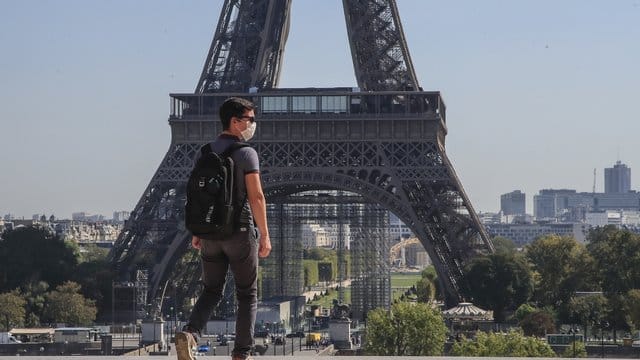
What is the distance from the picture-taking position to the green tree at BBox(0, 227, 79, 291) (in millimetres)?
69000

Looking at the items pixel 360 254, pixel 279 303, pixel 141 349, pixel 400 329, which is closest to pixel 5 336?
pixel 141 349

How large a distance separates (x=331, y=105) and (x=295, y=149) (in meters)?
2.36

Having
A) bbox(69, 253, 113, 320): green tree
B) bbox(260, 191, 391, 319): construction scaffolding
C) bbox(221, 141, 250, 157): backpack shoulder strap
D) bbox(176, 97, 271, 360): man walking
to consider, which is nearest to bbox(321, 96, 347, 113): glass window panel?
bbox(260, 191, 391, 319): construction scaffolding

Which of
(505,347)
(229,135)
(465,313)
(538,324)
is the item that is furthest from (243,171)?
(465,313)

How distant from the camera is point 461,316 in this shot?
58.2 m

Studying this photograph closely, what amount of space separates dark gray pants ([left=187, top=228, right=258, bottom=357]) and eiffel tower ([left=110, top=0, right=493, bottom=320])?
48244 mm

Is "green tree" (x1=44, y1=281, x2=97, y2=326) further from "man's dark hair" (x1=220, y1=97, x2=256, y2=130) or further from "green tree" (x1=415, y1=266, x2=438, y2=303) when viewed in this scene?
"man's dark hair" (x1=220, y1=97, x2=256, y2=130)

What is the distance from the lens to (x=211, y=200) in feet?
39.0

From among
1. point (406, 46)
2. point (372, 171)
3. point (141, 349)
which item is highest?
point (406, 46)

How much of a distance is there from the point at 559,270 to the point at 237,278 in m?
63.9

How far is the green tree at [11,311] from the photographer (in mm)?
63156

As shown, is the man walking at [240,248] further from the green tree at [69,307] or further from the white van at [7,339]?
the green tree at [69,307]

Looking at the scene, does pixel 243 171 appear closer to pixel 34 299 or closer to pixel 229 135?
pixel 229 135

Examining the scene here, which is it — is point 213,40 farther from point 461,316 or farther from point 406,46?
point 461,316
